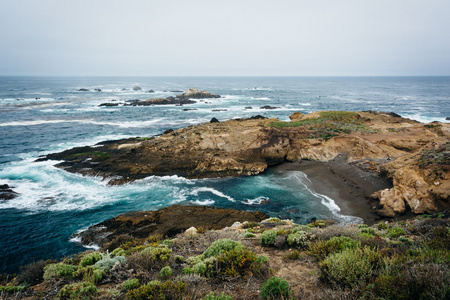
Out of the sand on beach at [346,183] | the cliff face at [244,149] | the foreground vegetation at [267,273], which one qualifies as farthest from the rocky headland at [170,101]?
the foreground vegetation at [267,273]

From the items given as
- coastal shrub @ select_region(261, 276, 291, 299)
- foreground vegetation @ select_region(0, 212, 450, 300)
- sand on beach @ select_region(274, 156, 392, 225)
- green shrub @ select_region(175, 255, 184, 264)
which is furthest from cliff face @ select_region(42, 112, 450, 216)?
coastal shrub @ select_region(261, 276, 291, 299)

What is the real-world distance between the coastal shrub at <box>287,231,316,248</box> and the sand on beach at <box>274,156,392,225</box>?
412 inches

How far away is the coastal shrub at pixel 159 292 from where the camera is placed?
480 centimetres

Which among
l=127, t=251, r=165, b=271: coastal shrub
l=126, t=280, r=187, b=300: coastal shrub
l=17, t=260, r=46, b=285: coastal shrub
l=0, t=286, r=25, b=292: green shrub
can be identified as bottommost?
l=17, t=260, r=46, b=285: coastal shrub

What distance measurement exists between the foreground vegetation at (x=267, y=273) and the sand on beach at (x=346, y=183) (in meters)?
9.90

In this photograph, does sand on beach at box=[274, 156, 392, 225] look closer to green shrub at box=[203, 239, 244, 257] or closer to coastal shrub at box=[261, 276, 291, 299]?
green shrub at box=[203, 239, 244, 257]

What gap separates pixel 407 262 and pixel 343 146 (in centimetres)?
2420

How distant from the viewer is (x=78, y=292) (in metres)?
5.45

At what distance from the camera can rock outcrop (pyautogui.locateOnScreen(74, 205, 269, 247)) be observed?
47.9 feet

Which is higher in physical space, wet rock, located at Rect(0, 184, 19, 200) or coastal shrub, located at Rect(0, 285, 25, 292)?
coastal shrub, located at Rect(0, 285, 25, 292)

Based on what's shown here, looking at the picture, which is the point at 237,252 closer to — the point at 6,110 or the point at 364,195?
the point at 364,195

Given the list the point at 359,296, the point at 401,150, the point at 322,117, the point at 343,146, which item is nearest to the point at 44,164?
the point at 359,296

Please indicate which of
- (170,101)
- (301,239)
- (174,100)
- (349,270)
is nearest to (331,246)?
(301,239)

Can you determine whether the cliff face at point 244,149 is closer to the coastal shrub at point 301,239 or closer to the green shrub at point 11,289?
the coastal shrub at point 301,239
